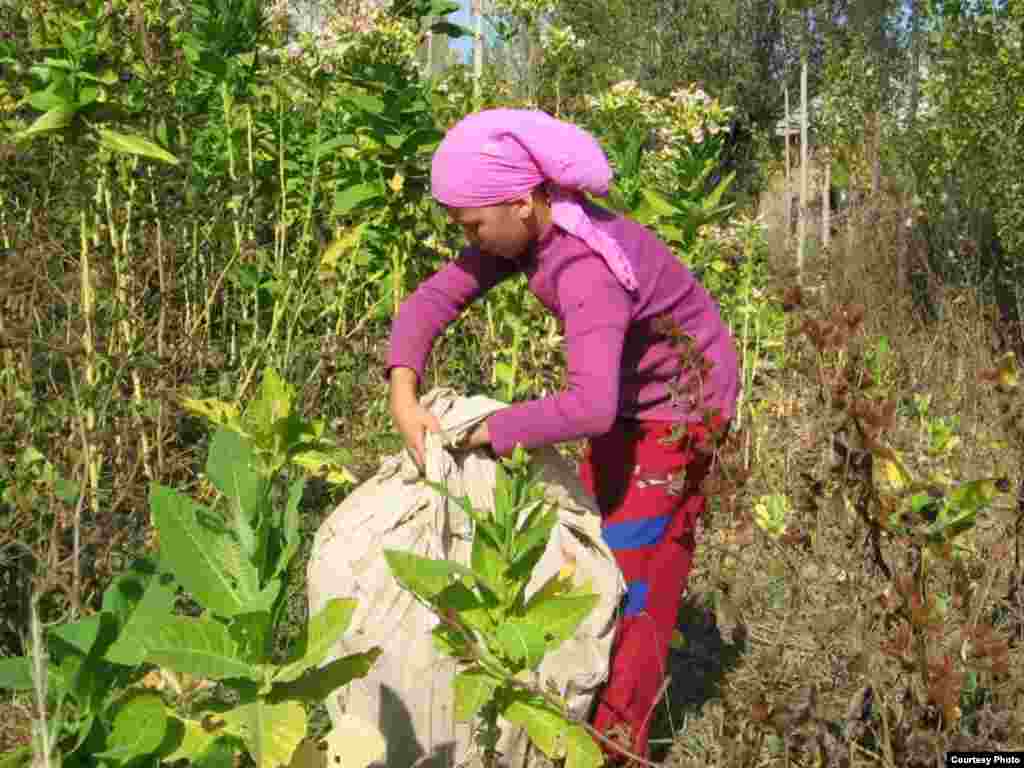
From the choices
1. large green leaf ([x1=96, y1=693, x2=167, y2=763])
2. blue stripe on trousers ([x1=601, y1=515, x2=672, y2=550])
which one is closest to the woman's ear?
blue stripe on trousers ([x1=601, y1=515, x2=672, y2=550])

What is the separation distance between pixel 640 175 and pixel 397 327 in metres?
1.88

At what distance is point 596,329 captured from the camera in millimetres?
2268

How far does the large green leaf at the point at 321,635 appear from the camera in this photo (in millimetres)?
1558

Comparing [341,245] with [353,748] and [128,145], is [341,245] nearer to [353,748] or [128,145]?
[128,145]

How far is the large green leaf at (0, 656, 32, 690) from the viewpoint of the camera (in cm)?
142

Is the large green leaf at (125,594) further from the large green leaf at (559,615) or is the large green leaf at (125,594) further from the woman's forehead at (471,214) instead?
the woman's forehead at (471,214)

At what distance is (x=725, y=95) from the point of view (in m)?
16.1

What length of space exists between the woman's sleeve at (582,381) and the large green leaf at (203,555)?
79 cm

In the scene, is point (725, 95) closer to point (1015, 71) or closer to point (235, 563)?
point (1015, 71)

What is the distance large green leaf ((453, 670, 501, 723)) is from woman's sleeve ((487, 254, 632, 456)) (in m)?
0.65

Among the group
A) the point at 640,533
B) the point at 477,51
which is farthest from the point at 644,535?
the point at 477,51

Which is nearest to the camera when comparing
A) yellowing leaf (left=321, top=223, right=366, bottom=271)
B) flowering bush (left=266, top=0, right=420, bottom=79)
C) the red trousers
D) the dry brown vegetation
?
the dry brown vegetation

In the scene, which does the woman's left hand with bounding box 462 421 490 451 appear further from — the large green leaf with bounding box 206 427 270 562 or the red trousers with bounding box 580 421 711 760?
the large green leaf with bounding box 206 427 270 562

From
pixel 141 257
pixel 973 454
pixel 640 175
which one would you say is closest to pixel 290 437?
pixel 141 257
